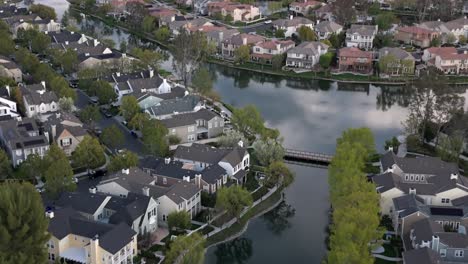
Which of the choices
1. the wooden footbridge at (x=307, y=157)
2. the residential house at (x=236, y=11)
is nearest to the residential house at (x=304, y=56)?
the residential house at (x=236, y=11)

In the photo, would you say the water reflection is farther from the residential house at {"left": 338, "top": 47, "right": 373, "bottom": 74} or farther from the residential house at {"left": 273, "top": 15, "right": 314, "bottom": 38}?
the residential house at {"left": 273, "top": 15, "right": 314, "bottom": 38}

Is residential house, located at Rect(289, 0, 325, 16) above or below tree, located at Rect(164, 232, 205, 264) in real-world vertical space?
above

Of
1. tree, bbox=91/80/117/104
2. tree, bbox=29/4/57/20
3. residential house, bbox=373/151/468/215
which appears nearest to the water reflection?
residential house, bbox=373/151/468/215

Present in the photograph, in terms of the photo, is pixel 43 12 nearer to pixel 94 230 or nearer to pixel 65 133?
pixel 65 133

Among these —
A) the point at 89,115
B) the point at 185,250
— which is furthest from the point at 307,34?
the point at 185,250

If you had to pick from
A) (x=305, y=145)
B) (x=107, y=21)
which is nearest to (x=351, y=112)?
(x=305, y=145)
